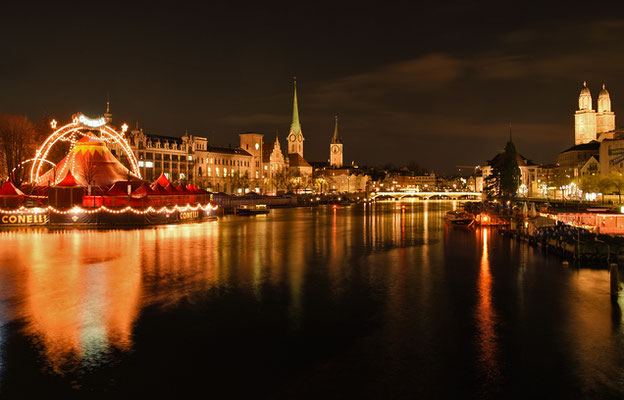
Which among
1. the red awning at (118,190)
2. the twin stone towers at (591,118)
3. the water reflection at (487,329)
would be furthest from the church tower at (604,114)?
the water reflection at (487,329)

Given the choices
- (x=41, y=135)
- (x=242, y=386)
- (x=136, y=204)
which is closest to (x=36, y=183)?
(x=136, y=204)

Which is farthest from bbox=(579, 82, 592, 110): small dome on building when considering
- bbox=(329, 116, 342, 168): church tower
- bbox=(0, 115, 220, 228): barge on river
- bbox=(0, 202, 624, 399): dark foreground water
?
bbox=(0, 202, 624, 399): dark foreground water

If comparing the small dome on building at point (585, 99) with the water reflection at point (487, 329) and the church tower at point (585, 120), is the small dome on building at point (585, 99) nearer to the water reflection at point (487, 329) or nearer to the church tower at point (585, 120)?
the church tower at point (585, 120)

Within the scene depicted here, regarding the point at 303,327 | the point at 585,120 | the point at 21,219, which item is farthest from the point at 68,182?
the point at 585,120

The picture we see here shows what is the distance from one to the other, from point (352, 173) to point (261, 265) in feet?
517

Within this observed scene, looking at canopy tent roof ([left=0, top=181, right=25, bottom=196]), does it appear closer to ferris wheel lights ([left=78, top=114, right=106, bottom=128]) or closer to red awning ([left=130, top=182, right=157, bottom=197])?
ferris wheel lights ([left=78, top=114, right=106, bottom=128])

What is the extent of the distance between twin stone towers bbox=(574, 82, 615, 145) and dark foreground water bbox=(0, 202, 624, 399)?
152862 millimetres

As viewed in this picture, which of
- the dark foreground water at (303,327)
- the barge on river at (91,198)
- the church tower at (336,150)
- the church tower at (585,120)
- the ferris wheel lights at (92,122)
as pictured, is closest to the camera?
the dark foreground water at (303,327)

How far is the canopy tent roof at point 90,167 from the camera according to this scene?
4878cm

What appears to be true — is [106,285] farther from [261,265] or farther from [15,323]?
[261,265]

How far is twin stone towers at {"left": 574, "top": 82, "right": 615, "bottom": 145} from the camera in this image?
15900 cm

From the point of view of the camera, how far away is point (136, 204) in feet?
147

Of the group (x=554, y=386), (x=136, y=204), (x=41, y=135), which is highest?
(x=41, y=135)

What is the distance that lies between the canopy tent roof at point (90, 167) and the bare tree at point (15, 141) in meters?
8.67
